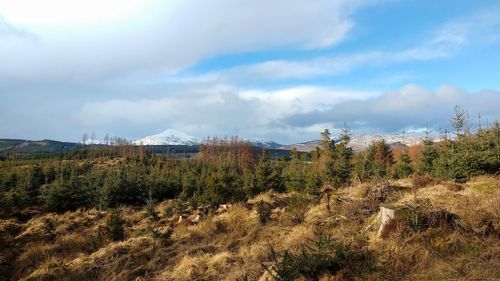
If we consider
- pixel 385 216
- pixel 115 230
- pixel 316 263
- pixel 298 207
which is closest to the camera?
pixel 316 263

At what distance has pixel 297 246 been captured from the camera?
24.4 ft

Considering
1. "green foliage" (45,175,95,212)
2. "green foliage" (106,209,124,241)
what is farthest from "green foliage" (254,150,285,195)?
"green foliage" (45,175,95,212)

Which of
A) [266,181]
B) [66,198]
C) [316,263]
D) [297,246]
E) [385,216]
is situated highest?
[385,216]

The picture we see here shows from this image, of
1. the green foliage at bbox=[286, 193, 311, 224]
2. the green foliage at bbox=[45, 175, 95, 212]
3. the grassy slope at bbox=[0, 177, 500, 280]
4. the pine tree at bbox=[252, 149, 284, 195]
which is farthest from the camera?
the pine tree at bbox=[252, 149, 284, 195]

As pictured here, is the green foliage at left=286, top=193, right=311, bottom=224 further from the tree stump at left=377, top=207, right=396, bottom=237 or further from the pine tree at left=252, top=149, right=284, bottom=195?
the pine tree at left=252, top=149, right=284, bottom=195

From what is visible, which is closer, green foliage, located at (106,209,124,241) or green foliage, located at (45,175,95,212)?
green foliage, located at (106,209,124,241)

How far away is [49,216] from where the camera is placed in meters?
21.3

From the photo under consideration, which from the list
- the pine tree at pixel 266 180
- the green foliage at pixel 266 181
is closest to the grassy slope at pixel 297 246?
the green foliage at pixel 266 181

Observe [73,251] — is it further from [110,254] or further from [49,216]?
[49,216]

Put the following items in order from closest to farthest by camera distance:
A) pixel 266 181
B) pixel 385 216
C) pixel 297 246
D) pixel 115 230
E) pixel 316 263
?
pixel 316 263 → pixel 385 216 → pixel 297 246 → pixel 115 230 → pixel 266 181

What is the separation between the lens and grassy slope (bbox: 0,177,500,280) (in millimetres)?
5562

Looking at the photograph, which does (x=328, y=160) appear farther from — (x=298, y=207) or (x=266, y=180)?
(x=298, y=207)

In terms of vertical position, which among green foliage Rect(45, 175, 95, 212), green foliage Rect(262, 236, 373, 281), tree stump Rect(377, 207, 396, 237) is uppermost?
tree stump Rect(377, 207, 396, 237)

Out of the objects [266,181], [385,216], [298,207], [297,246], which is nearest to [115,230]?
[298,207]
